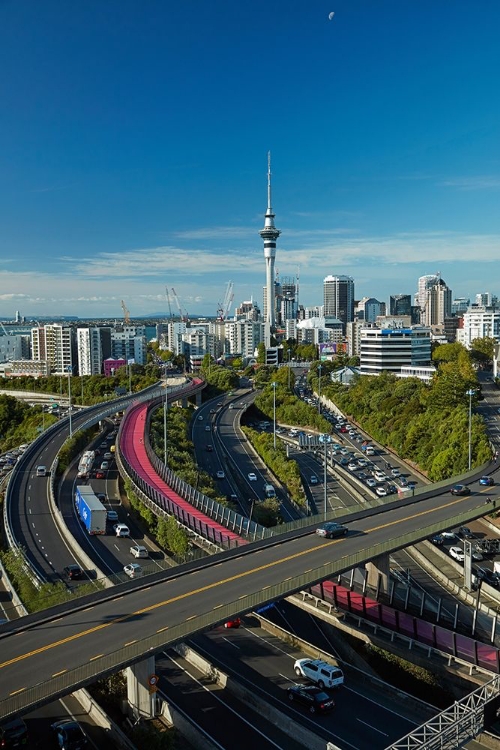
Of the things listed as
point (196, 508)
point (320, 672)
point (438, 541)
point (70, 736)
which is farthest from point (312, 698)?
point (438, 541)

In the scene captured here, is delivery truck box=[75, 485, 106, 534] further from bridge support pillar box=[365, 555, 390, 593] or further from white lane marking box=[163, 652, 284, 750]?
bridge support pillar box=[365, 555, 390, 593]

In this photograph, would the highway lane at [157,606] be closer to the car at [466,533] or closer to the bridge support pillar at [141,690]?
the bridge support pillar at [141,690]

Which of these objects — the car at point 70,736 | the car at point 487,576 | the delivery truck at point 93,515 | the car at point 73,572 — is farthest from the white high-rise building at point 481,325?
the car at point 70,736

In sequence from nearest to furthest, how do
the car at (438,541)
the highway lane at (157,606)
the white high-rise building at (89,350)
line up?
the highway lane at (157,606)
the car at (438,541)
the white high-rise building at (89,350)

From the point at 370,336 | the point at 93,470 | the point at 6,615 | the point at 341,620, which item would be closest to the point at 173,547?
the point at 6,615

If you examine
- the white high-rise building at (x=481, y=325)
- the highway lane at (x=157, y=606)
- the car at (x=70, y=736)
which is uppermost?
the white high-rise building at (x=481, y=325)

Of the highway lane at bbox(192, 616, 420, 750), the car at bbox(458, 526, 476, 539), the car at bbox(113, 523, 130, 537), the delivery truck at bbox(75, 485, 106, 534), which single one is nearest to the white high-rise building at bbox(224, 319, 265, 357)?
the car at bbox(458, 526, 476, 539)

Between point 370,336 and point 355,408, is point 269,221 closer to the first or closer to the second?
point 370,336
